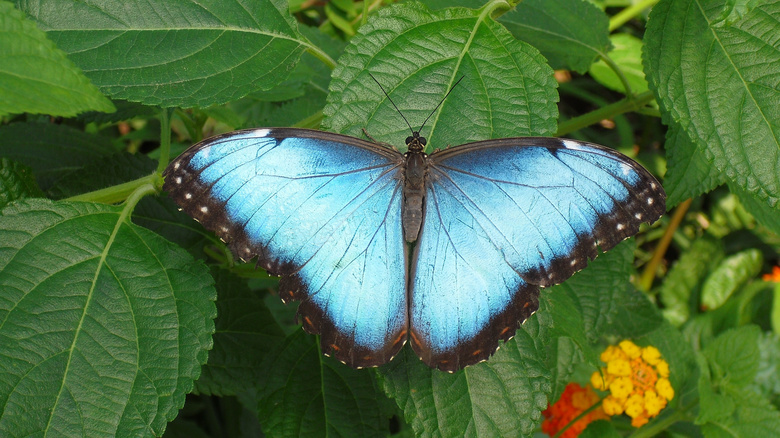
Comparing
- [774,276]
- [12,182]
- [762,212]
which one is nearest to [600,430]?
[762,212]

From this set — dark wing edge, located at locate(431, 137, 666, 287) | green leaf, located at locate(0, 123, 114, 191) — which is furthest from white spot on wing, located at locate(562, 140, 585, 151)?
green leaf, located at locate(0, 123, 114, 191)

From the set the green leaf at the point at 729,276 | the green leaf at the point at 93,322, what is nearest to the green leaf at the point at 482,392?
the green leaf at the point at 93,322

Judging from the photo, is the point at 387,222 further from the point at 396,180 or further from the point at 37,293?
the point at 37,293

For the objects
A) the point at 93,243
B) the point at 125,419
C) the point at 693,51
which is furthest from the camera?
the point at 693,51

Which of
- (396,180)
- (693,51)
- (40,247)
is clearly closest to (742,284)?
(693,51)

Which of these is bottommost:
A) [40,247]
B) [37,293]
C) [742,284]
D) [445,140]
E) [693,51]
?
[37,293]

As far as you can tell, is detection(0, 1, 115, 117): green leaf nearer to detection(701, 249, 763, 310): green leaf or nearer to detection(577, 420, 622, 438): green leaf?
detection(577, 420, 622, 438): green leaf
